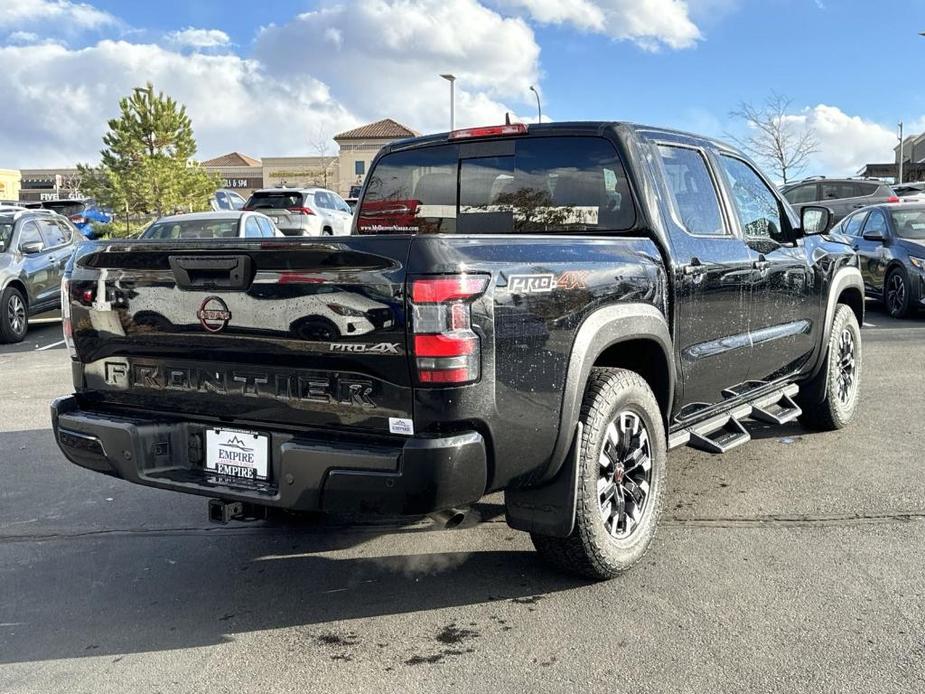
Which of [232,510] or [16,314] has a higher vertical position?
[16,314]

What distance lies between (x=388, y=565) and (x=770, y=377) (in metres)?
2.75

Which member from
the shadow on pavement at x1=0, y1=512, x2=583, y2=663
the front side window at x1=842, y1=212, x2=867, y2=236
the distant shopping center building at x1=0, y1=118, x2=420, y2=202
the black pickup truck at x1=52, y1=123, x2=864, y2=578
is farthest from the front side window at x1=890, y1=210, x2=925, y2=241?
the distant shopping center building at x1=0, y1=118, x2=420, y2=202

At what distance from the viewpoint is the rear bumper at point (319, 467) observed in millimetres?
2904

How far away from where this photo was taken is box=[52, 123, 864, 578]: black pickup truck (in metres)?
2.92

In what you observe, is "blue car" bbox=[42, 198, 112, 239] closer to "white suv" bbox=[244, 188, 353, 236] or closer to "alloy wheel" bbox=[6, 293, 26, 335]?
"white suv" bbox=[244, 188, 353, 236]

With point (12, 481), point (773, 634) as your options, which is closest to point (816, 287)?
point (773, 634)

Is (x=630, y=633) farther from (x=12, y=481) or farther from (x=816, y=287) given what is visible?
(x=12, y=481)

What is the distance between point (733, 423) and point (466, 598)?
203 cm

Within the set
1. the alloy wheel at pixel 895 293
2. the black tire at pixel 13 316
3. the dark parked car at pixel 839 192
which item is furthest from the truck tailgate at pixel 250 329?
the dark parked car at pixel 839 192

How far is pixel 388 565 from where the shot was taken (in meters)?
3.96

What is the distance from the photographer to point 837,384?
6078 millimetres

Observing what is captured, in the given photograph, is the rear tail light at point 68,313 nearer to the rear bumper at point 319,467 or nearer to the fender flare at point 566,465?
the rear bumper at point 319,467

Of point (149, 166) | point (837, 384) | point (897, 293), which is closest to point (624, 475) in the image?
point (837, 384)

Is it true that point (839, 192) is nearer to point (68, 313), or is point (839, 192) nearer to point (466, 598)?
point (466, 598)
